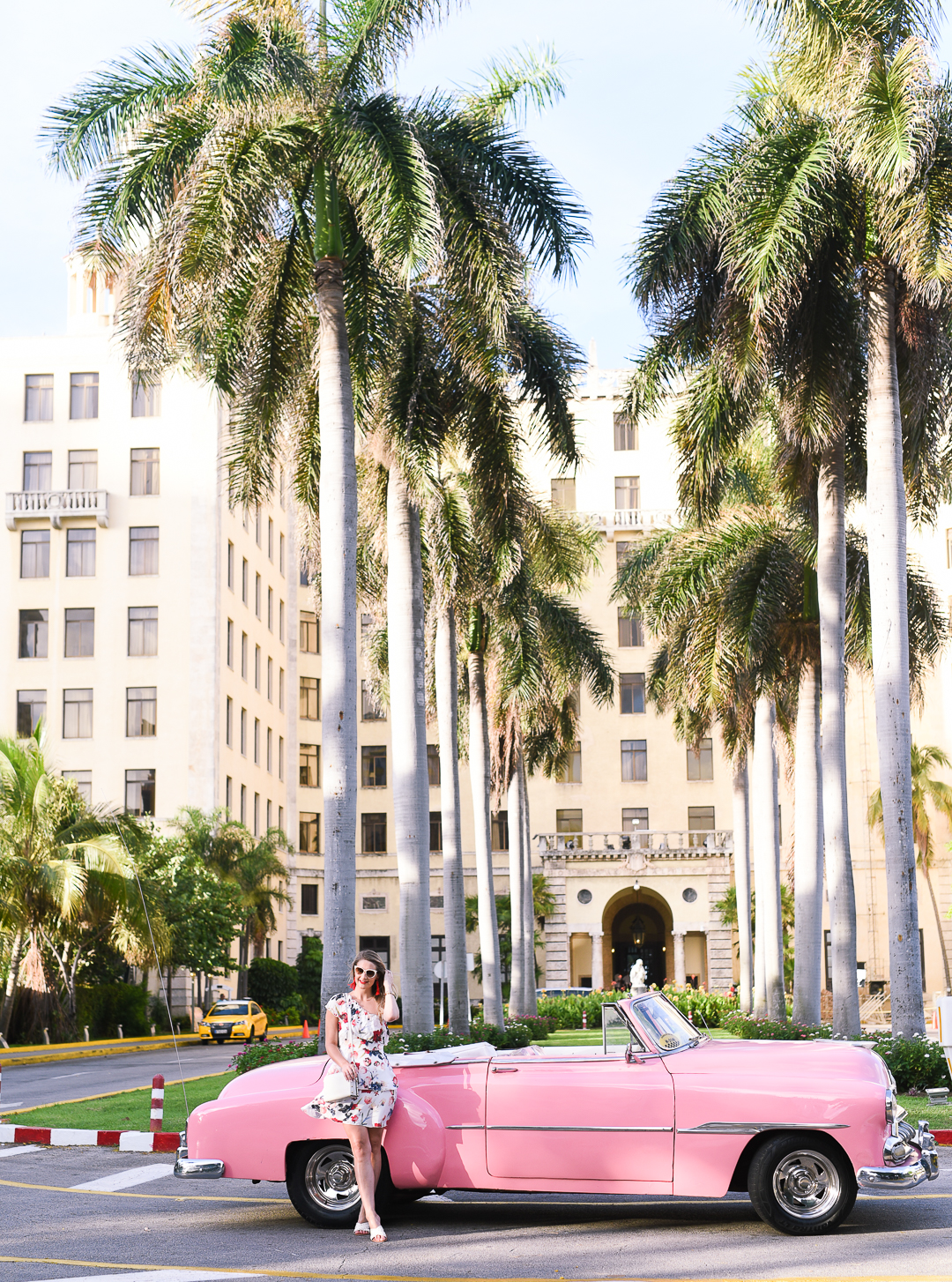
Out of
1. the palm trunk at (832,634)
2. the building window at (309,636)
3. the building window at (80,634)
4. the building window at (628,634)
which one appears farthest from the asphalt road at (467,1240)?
the building window at (309,636)

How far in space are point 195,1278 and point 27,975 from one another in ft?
104

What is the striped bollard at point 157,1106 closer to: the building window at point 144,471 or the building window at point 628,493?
the building window at point 144,471

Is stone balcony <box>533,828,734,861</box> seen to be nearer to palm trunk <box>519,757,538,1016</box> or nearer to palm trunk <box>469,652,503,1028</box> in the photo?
palm trunk <box>519,757,538,1016</box>

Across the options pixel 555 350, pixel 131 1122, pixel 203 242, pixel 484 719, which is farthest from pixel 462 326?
pixel 484 719

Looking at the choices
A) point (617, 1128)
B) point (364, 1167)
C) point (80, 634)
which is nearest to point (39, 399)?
point (80, 634)

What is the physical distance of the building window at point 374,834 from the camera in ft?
222

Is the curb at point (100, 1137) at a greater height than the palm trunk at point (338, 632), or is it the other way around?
the palm trunk at point (338, 632)

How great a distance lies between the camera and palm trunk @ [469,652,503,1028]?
31578 mm

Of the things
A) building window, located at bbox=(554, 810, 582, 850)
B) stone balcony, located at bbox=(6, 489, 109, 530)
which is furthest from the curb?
building window, located at bbox=(554, 810, 582, 850)

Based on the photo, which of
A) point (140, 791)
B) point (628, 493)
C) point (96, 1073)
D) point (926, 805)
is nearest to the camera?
point (96, 1073)

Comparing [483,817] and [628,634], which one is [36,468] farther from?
[483,817]

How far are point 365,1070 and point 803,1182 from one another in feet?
8.84

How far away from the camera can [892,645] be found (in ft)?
63.0

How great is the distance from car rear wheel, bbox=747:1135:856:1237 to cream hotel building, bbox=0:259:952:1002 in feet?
145
